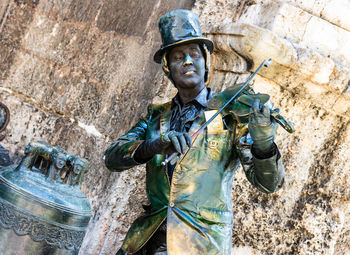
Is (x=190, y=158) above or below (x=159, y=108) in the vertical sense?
below

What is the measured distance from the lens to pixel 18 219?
117 inches

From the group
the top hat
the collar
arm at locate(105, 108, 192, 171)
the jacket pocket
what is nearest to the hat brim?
the top hat

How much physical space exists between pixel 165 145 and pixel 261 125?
1.36 feet

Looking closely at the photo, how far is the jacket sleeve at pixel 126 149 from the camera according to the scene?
2656 mm

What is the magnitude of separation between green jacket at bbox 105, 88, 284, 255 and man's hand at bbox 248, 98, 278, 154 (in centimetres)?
11

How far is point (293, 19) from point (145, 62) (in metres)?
1.16

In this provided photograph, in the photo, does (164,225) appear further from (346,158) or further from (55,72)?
(55,72)

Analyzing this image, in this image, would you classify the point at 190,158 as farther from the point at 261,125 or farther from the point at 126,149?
the point at 261,125

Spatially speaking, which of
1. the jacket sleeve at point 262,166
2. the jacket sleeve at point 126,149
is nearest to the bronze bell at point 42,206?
the jacket sleeve at point 126,149

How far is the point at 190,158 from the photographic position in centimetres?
258

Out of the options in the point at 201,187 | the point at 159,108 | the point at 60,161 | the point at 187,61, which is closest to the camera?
the point at 201,187

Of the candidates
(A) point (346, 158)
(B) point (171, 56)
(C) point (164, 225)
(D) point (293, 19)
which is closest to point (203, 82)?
(B) point (171, 56)

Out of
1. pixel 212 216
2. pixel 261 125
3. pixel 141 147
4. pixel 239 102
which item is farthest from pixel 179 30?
pixel 212 216

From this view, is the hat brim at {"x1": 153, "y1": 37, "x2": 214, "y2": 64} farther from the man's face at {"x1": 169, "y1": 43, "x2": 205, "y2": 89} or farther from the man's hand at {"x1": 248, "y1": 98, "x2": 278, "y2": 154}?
the man's hand at {"x1": 248, "y1": 98, "x2": 278, "y2": 154}
